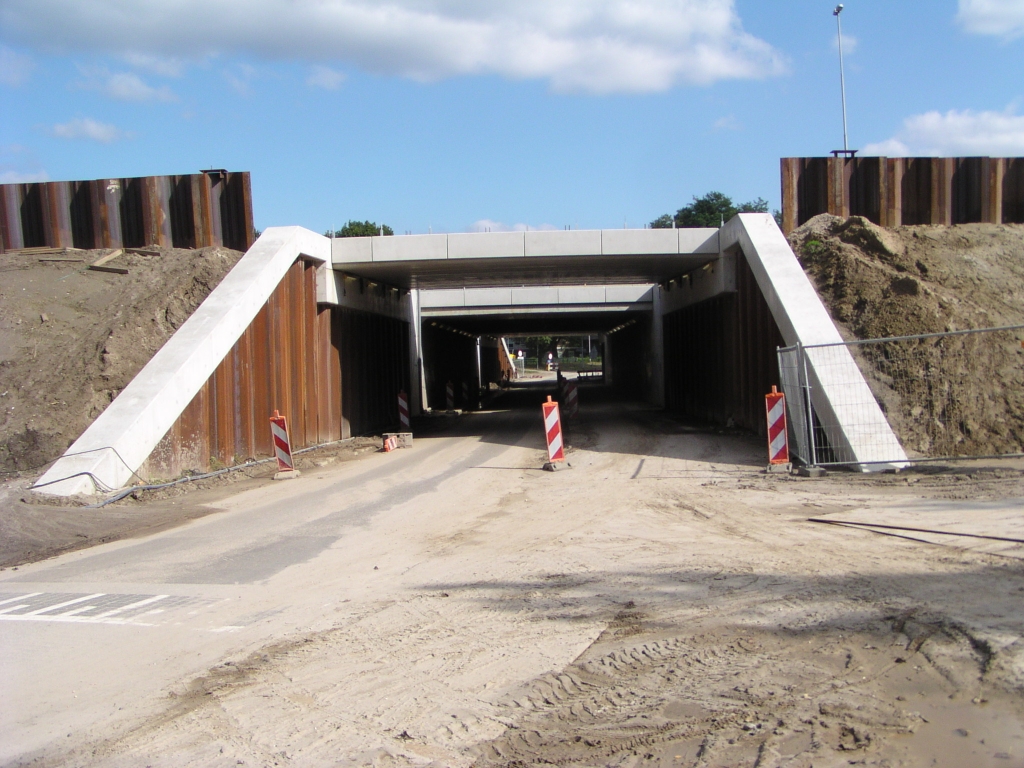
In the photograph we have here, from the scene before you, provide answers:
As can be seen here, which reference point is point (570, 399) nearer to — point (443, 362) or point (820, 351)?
point (820, 351)

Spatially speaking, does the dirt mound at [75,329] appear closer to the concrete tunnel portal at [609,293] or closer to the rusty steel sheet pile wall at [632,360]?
the concrete tunnel portal at [609,293]

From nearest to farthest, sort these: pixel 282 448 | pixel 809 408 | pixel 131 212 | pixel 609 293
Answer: pixel 809 408 < pixel 282 448 < pixel 131 212 < pixel 609 293

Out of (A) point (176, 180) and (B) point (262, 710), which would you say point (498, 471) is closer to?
(B) point (262, 710)

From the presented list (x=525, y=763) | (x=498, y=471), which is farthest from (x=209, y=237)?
(x=525, y=763)

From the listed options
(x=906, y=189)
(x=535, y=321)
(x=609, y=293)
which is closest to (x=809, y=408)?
(x=906, y=189)

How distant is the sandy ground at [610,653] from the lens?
3.70m

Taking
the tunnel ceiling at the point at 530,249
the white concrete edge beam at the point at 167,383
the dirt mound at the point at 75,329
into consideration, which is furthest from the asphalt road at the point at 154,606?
the tunnel ceiling at the point at 530,249

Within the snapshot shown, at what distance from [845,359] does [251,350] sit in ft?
35.0

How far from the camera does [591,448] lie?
16.5 metres

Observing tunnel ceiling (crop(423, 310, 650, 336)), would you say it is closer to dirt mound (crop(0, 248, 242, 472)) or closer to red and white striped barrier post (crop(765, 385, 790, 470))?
dirt mound (crop(0, 248, 242, 472))

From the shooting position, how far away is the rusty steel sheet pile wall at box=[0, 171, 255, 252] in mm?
18812

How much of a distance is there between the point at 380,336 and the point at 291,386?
282 inches

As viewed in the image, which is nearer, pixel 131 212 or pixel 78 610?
pixel 78 610

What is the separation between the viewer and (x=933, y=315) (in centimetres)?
1351
